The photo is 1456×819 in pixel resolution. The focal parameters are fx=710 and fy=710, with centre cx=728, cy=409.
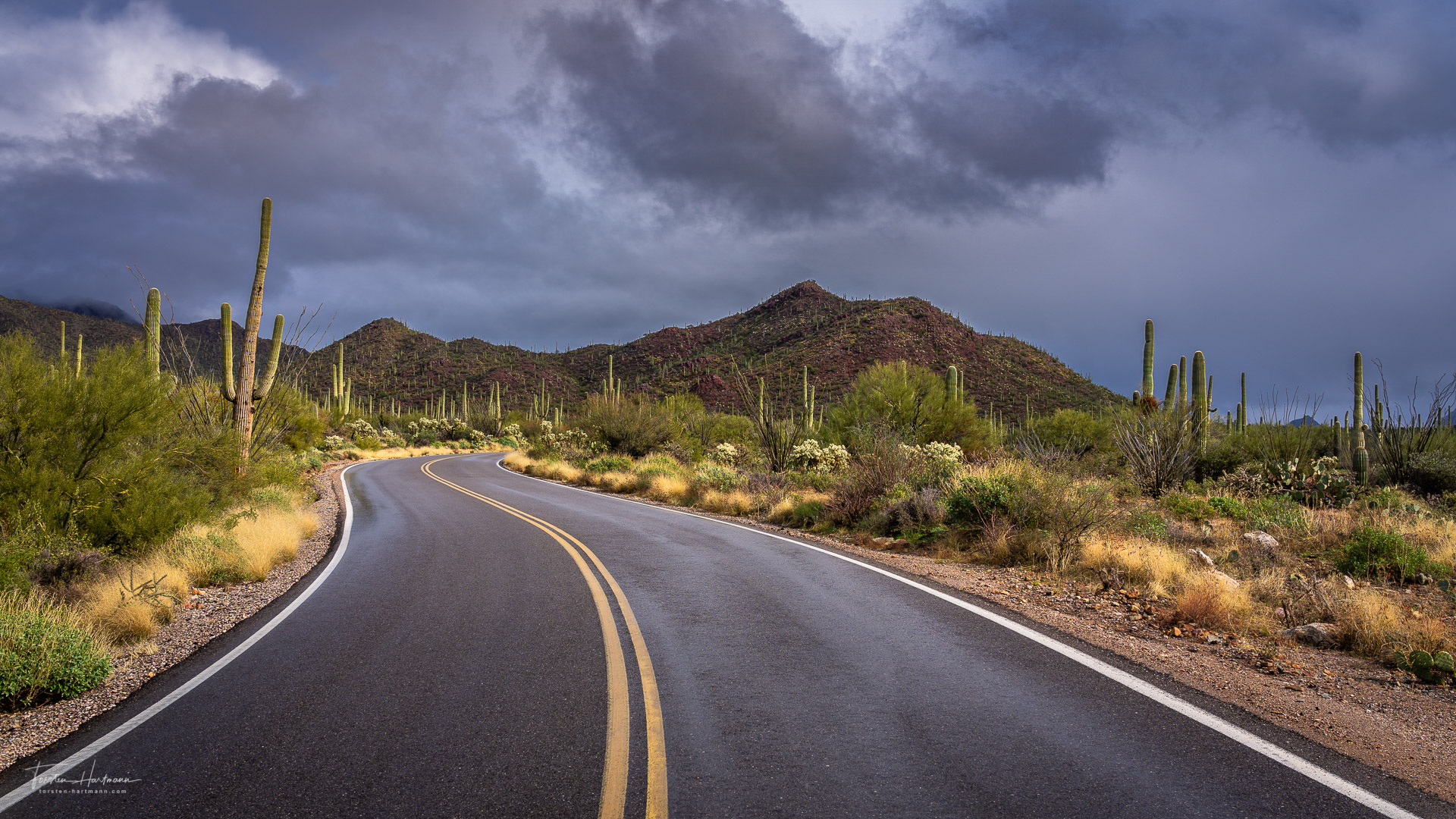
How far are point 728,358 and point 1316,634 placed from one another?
71.2m

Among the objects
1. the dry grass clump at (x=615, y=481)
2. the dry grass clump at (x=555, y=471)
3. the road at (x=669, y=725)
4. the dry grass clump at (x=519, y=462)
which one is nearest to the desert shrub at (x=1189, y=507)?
the road at (x=669, y=725)

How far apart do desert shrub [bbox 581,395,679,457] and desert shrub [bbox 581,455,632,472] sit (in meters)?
3.33

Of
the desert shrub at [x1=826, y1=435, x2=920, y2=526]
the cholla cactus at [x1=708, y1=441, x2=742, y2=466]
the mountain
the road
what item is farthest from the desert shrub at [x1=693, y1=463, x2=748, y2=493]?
the mountain

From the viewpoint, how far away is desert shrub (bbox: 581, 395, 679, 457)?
3303 centimetres

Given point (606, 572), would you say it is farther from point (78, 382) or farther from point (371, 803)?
point (78, 382)

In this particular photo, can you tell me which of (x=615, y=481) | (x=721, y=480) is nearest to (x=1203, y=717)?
(x=721, y=480)

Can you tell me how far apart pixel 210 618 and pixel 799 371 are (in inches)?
2482

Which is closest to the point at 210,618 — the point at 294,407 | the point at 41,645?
the point at 41,645

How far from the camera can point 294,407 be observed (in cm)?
2244

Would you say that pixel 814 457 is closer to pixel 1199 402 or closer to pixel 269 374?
pixel 1199 402

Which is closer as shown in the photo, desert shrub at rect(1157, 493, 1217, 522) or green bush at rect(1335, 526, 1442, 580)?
green bush at rect(1335, 526, 1442, 580)

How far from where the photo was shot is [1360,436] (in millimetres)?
20562

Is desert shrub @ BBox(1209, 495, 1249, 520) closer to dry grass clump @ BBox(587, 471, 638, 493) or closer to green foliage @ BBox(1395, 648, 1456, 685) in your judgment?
green foliage @ BBox(1395, 648, 1456, 685)

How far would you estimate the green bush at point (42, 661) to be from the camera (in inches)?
188
